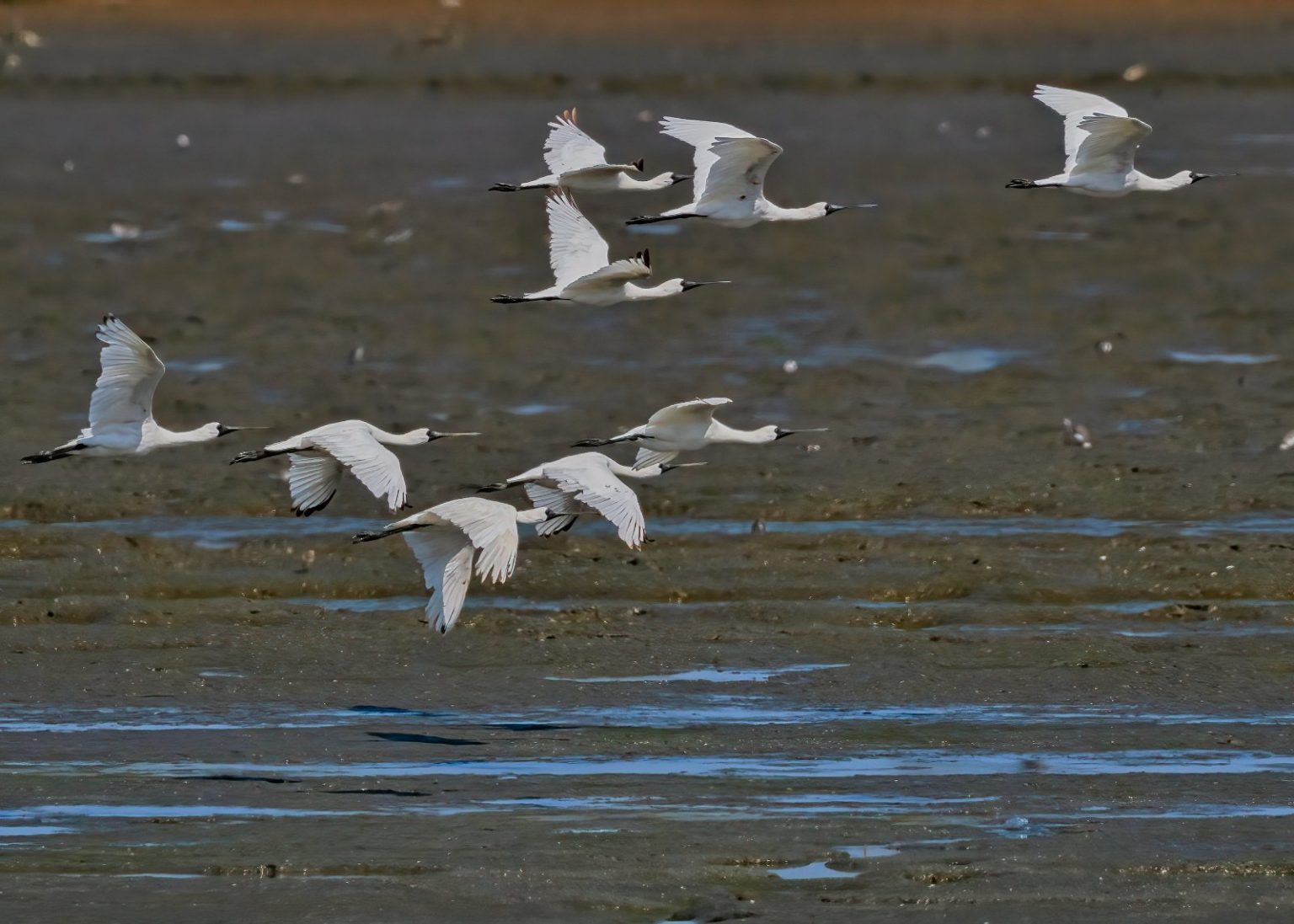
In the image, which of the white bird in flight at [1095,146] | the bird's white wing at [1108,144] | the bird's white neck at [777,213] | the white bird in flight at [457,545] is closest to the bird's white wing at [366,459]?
the white bird in flight at [457,545]

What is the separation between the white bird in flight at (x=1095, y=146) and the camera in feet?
52.1

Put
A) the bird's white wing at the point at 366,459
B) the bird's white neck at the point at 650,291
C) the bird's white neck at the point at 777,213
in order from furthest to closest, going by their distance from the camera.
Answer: the bird's white neck at the point at 777,213 < the bird's white neck at the point at 650,291 < the bird's white wing at the point at 366,459

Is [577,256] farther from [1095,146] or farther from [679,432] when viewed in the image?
[1095,146]

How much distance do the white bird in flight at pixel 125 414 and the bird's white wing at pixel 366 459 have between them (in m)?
1.18

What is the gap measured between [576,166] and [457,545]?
4.09m

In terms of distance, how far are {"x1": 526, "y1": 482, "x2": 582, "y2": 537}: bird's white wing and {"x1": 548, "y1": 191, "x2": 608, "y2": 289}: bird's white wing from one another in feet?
6.73

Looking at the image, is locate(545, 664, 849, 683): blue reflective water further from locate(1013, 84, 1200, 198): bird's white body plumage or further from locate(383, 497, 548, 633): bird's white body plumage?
locate(1013, 84, 1200, 198): bird's white body plumage

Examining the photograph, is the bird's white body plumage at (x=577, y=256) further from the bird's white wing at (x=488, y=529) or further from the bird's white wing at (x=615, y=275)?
the bird's white wing at (x=488, y=529)

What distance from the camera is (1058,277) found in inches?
965

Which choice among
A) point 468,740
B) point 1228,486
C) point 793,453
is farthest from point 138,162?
point 468,740

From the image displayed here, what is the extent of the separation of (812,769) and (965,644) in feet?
8.21

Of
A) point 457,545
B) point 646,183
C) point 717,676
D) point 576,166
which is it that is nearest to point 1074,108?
point 646,183

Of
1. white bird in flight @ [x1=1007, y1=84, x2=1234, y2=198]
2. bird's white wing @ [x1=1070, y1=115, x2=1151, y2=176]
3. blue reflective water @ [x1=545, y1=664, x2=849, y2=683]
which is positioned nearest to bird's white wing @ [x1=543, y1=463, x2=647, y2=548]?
blue reflective water @ [x1=545, y1=664, x2=849, y2=683]

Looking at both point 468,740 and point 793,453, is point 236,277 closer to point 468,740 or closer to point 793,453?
point 793,453
